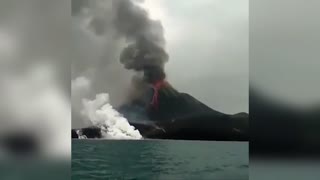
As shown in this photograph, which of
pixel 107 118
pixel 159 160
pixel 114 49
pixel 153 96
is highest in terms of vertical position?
pixel 114 49

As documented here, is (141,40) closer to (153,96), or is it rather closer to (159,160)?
(153,96)

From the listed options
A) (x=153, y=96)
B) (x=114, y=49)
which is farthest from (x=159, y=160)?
(x=114, y=49)

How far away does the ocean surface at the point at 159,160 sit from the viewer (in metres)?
1.95

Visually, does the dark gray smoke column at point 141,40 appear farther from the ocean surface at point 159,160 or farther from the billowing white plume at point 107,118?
the ocean surface at point 159,160

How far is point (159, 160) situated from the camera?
6.80ft

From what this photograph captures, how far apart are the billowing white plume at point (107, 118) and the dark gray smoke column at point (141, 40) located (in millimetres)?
225

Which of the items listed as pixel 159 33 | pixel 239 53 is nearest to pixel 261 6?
pixel 239 53

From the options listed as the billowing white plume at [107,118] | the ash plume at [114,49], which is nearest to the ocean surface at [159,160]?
the billowing white plume at [107,118]

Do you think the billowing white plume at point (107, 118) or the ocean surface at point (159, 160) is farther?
the billowing white plume at point (107, 118)

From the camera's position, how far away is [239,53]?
1.90 metres

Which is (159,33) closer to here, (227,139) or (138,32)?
(138,32)

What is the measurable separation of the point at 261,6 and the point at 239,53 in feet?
0.74

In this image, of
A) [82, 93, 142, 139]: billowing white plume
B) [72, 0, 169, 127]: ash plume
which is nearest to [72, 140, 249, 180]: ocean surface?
[82, 93, 142, 139]: billowing white plume

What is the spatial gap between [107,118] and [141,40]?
1.40 ft
